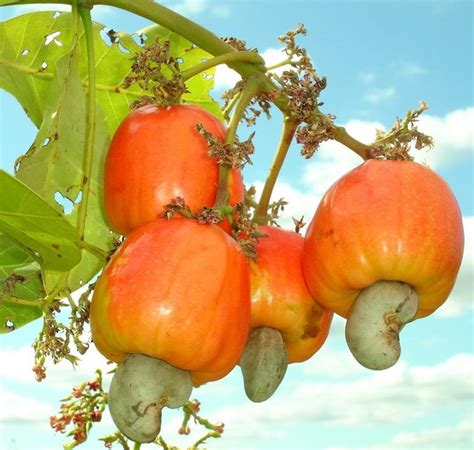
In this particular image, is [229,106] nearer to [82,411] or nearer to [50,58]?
[50,58]

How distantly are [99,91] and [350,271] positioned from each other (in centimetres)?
116

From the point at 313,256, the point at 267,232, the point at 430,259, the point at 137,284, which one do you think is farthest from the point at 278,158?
the point at 137,284

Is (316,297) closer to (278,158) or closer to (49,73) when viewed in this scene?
(278,158)

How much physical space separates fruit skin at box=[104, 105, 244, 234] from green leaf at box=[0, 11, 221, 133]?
566 mm

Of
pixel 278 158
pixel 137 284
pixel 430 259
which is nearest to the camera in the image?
pixel 137 284

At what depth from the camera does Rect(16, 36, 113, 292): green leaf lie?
7.52 ft

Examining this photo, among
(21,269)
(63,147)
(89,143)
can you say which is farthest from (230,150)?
(21,269)

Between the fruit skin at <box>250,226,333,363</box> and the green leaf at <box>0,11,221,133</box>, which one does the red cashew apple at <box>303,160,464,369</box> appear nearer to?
the fruit skin at <box>250,226,333,363</box>

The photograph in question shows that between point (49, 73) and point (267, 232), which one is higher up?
point (49, 73)

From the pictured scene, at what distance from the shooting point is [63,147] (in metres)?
2.35

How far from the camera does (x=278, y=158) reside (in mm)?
2549

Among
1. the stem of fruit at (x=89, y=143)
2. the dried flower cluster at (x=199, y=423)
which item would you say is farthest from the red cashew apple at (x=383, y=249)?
the dried flower cluster at (x=199, y=423)

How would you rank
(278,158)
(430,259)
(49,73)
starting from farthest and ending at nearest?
(49,73)
(278,158)
(430,259)

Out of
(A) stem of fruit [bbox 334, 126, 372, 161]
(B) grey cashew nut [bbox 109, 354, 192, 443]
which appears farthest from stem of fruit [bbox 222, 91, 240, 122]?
(B) grey cashew nut [bbox 109, 354, 192, 443]
